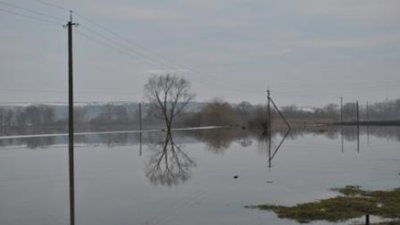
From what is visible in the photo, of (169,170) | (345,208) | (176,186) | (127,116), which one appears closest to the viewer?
(345,208)

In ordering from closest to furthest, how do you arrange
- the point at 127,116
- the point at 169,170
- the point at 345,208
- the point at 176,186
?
the point at 345,208 < the point at 176,186 < the point at 169,170 < the point at 127,116

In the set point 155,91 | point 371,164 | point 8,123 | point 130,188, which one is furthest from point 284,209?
point 8,123

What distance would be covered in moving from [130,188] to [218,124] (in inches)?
3660

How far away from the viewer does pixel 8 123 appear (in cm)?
11469

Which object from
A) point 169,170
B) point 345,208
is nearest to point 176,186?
point 169,170

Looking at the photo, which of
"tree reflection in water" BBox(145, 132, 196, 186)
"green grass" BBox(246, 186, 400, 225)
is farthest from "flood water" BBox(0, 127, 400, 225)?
"green grass" BBox(246, 186, 400, 225)

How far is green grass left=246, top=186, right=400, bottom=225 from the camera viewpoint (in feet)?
35.7

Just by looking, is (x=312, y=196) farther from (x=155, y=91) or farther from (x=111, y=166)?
(x=155, y=91)

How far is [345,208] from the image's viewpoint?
11773 millimetres

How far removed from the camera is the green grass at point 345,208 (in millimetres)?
10887

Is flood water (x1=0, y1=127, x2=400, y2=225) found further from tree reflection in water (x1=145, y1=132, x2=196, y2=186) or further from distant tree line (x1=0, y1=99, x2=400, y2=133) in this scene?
distant tree line (x1=0, y1=99, x2=400, y2=133)

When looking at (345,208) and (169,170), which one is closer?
(345,208)

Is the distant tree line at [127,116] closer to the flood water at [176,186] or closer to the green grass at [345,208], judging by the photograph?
the flood water at [176,186]

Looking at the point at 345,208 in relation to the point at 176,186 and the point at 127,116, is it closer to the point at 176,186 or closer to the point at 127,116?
the point at 176,186
